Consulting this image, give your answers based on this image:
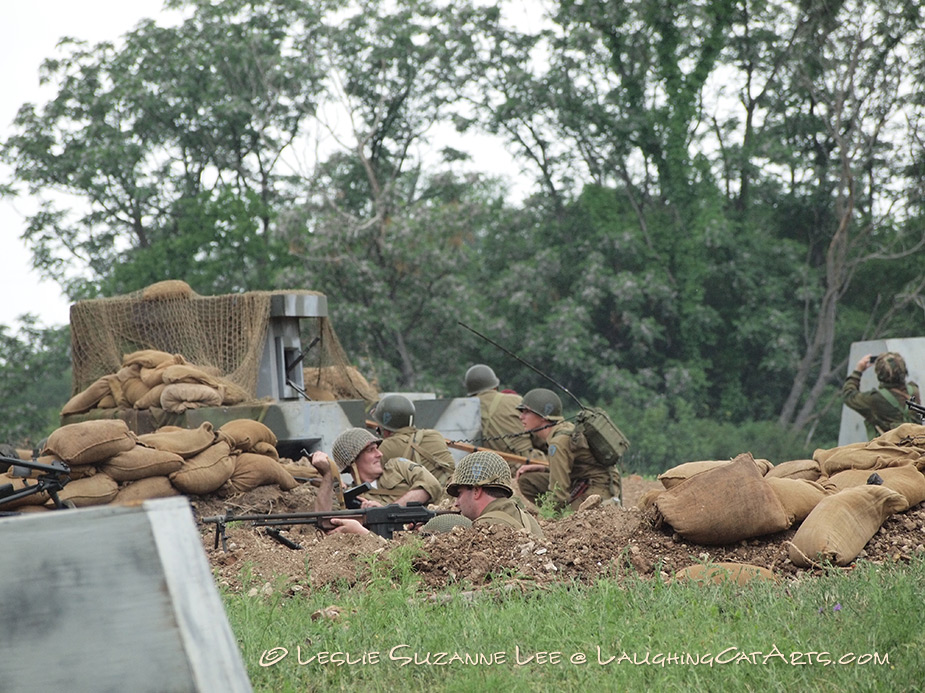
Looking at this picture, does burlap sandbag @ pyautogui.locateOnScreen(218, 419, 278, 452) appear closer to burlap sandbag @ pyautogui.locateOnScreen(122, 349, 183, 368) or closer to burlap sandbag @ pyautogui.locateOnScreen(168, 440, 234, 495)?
burlap sandbag @ pyautogui.locateOnScreen(168, 440, 234, 495)

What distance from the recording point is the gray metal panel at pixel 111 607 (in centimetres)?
264

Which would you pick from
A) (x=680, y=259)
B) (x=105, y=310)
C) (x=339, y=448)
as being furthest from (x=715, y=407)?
(x=339, y=448)

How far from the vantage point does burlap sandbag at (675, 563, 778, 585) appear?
5.44 metres

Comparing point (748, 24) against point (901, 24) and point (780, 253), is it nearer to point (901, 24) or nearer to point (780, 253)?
point (901, 24)

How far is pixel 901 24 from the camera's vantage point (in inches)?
965

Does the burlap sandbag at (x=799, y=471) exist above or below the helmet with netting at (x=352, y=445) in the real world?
below

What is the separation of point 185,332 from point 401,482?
509 centimetres

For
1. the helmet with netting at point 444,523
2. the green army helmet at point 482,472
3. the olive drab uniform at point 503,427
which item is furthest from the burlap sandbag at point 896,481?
the olive drab uniform at point 503,427

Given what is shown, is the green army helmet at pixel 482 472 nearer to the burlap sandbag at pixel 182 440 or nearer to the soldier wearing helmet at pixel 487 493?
the soldier wearing helmet at pixel 487 493

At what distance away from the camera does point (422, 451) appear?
9773 mm

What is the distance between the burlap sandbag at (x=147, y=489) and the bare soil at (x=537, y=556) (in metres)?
2.12

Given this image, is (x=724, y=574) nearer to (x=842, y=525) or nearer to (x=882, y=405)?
(x=842, y=525)

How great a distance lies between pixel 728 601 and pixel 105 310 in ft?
32.4

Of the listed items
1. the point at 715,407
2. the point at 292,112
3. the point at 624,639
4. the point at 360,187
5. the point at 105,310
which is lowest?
the point at 715,407
